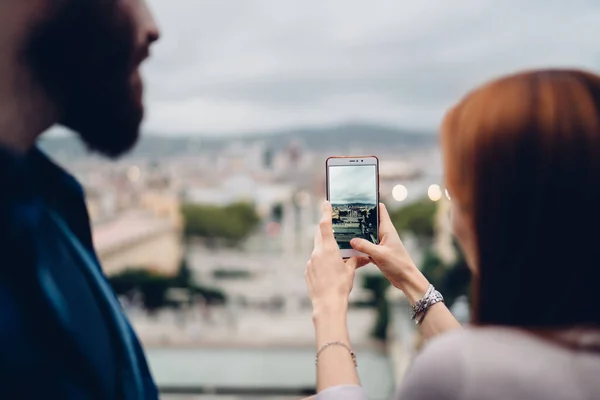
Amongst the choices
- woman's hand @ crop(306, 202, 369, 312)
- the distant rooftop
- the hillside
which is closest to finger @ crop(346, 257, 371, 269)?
woman's hand @ crop(306, 202, 369, 312)

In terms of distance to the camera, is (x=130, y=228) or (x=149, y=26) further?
(x=130, y=228)

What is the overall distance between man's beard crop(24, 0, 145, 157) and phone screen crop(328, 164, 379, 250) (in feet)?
0.78

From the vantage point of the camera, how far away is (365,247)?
628mm

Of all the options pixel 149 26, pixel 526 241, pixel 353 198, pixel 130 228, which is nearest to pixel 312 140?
pixel 130 228

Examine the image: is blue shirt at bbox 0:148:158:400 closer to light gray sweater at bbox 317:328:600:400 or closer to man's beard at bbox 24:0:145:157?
man's beard at bbox 24:0:145:157

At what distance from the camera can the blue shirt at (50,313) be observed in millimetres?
452

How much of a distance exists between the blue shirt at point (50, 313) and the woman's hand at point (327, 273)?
0.19m

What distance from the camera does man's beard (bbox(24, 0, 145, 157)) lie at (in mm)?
483

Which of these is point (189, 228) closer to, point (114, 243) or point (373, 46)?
point (114, 243)

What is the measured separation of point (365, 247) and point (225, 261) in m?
21.1

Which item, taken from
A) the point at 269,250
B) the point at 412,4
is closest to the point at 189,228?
the point at 269,250

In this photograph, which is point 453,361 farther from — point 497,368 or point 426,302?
point 426,302

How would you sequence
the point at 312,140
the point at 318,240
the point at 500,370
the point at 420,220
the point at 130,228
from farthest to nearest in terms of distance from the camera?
the point at 130,228, the point at 420,220, the point at 312,140, the point at 318,240, the point at 500,370

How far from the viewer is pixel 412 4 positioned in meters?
10.3
